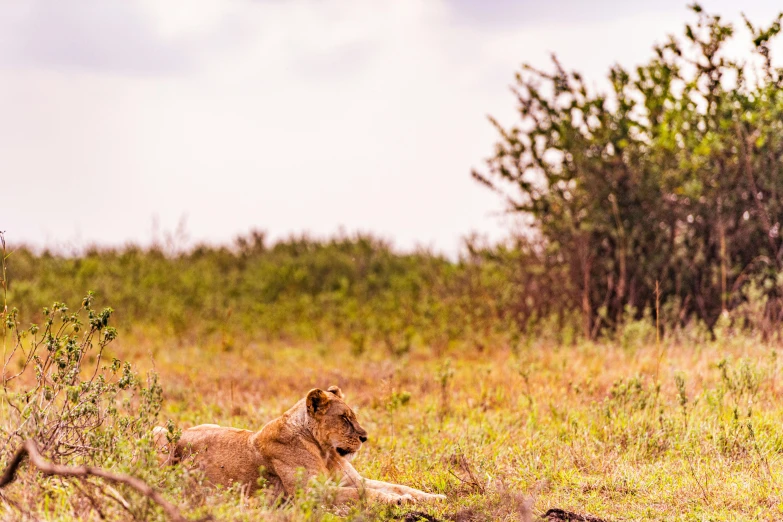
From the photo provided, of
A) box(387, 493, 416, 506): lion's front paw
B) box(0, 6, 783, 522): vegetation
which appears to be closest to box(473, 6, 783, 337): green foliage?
box(0, 6, 783, 522): vegetation

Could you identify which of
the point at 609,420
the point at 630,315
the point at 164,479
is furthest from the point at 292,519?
the point at 630,315

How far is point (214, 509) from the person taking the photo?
4586 mm

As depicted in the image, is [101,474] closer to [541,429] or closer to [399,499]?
[399,499]

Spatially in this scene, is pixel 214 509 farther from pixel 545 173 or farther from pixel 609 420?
pixel 545 173

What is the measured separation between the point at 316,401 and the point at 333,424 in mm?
203

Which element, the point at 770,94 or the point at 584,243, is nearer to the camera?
the point at 770,94

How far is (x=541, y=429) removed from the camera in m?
7.66

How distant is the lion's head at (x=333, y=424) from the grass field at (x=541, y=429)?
0.46 meters

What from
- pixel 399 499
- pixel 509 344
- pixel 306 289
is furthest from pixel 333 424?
pixel 306 289

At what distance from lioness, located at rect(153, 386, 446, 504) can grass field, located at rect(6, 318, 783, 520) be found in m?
0.25

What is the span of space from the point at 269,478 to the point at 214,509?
2.97ft

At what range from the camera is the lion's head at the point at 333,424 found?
5512 millimetres

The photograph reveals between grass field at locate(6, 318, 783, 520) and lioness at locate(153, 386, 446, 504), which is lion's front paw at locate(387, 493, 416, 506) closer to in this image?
lioness at locate(153, 386, 446, 504)

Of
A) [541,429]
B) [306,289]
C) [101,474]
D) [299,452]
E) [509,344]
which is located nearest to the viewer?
[101,474]
